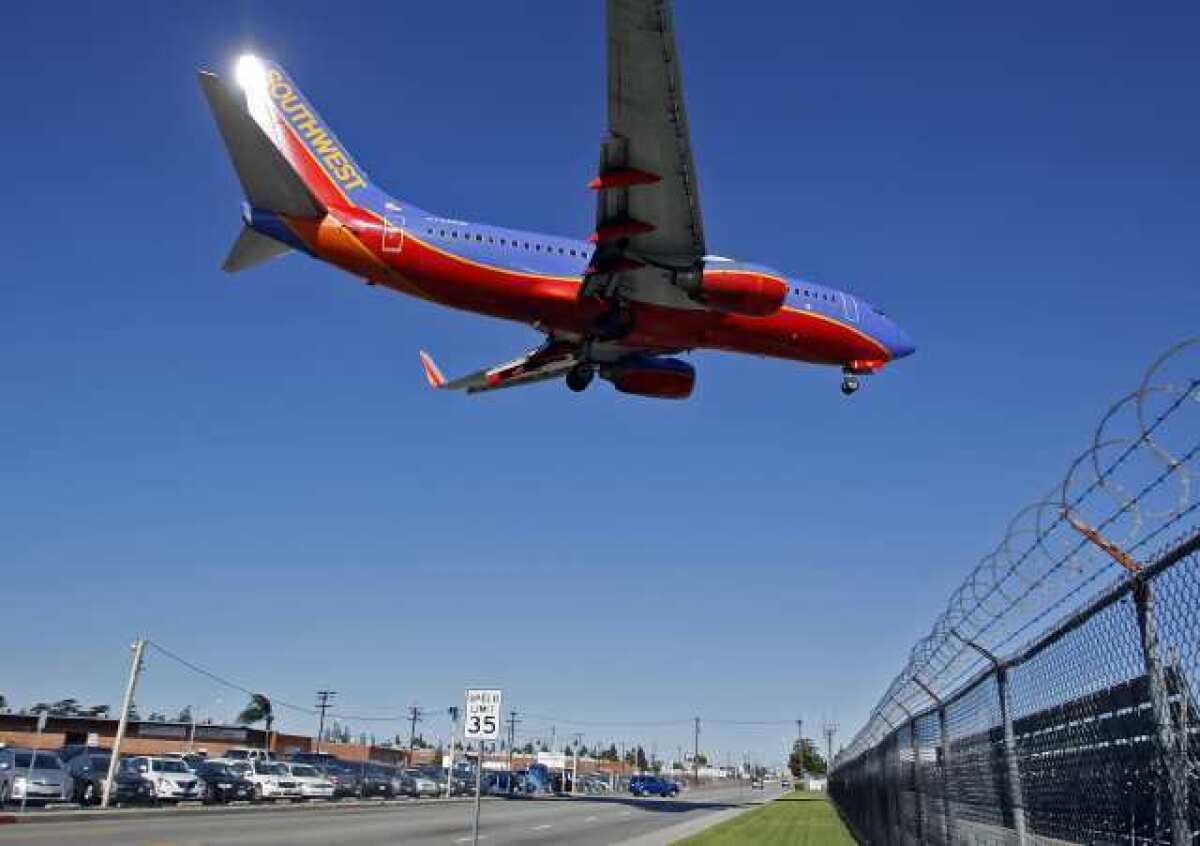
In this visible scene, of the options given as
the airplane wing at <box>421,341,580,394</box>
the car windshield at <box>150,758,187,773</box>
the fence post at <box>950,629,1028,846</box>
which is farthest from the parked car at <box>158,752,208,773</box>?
the fence post at <box>950,629,1028,846</box>

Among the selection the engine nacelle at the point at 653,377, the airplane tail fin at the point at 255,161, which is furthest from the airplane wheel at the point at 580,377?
the airplane tail fin at the point at 255,161

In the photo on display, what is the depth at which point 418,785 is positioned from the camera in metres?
52.7

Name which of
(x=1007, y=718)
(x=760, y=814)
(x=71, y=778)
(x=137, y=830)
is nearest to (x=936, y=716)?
(x=1007, y=718)

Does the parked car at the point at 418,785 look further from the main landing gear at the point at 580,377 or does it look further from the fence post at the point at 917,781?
the fence post at the point at 917,781

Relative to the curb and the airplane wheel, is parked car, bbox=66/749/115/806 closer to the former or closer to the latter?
the curb

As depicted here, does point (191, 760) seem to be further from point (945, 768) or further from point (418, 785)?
point (945, 768)

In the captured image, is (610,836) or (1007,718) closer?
(1007,718)

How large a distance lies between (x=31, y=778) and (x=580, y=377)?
58.9ft

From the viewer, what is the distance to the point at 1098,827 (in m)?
4.95

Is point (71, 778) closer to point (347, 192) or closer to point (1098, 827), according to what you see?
point (347, 192)

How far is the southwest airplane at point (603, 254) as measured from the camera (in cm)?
2186

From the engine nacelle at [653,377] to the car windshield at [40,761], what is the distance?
18653mm

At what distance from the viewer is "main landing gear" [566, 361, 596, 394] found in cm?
2943

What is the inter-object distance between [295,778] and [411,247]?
24.7 meters
